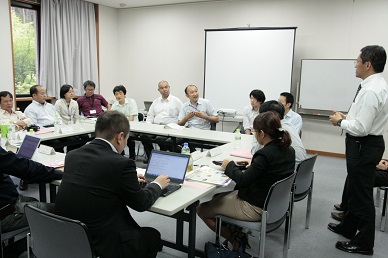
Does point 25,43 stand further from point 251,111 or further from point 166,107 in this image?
point 251,111

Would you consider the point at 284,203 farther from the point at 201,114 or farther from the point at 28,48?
the point at 28,48

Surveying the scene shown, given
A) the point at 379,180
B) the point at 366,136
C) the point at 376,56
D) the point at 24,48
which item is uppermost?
the point at 24,48

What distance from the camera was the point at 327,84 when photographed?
573cm

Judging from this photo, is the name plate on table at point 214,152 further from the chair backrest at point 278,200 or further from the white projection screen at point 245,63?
the white projection screen at point 245,63

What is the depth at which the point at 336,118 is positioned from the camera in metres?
2.67

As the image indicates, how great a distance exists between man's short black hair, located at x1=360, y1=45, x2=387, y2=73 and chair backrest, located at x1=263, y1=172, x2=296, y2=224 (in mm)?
1127

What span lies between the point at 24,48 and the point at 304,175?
5.84 meters

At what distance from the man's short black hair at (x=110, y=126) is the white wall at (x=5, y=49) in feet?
16.3

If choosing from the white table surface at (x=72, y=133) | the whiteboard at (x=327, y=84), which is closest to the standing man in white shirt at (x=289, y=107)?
the whiteboard at (x=327, y=84)

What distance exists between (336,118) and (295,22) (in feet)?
12.7

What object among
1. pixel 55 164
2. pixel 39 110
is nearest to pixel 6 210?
pixel 55 164

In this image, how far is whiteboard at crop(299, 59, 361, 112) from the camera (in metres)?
5.56

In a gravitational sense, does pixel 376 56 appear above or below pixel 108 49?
below

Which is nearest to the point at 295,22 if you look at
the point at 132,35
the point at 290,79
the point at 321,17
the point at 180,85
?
the point at 321,17
